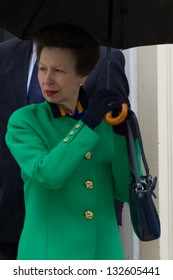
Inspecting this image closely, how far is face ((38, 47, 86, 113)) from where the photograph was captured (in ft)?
8.64

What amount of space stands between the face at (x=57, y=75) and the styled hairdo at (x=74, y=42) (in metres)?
0.02

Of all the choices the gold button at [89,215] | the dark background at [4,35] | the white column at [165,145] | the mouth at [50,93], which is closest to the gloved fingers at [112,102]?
the mouth at [50,93]

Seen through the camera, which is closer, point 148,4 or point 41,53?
point 41,53

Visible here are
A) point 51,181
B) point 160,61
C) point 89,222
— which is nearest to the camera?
point 51,181

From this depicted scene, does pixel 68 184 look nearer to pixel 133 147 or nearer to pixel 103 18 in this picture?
pixel 133 147

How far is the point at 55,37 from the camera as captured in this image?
2.68 m

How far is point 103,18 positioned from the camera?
2967 millimetres

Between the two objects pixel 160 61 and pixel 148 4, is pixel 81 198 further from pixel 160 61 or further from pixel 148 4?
pixel 160 61

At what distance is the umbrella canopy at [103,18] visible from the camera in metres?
2.90

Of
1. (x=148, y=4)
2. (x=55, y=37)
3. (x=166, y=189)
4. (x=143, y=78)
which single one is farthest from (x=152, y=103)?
(x=55, y=37)

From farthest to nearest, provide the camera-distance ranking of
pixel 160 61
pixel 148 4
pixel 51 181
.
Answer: pixel 160 61 < pixel 148 4 < pixel 51 181

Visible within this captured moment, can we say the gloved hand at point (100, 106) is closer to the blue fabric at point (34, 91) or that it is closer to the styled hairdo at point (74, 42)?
the styled hairdo at point (74, 42)

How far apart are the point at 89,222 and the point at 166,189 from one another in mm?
1600

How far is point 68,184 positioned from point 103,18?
73 cm
